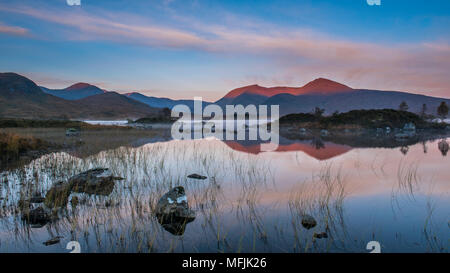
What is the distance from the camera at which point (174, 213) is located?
6609 millimetres

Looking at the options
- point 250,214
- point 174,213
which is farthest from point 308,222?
point 174,213

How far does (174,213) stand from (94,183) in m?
4.21

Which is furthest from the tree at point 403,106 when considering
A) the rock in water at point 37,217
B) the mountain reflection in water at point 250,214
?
the rock in water at point 37,217

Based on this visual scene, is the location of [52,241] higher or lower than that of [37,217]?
lower

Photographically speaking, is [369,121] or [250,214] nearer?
[250,214]

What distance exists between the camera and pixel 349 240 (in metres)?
5.44

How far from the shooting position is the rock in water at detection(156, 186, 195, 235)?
621 cm

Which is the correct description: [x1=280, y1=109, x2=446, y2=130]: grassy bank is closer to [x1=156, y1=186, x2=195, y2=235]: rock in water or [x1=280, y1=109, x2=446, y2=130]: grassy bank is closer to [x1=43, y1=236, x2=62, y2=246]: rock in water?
[x1=156, y1=186, x2=195, y2=235]: rock in water

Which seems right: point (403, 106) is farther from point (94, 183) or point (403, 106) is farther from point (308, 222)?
point (94, 183)

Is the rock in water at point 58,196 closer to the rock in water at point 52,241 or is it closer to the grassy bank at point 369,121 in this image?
the rock in water at point 52,241

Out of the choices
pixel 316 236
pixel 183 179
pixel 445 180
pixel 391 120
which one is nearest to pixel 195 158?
pixel 183 179

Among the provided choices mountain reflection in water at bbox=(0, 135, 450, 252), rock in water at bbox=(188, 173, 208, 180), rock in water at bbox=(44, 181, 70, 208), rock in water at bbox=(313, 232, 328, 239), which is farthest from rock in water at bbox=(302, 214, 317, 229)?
rock in water at bbox=(44, 181, 70, 208)
